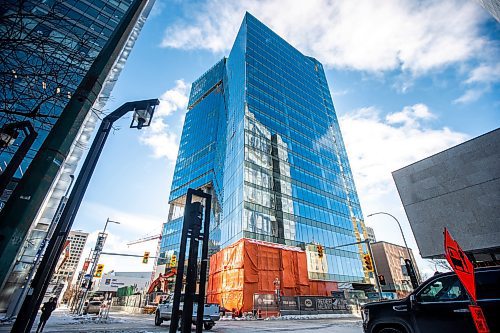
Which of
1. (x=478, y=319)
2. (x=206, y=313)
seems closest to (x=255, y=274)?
(x=206, y=313)

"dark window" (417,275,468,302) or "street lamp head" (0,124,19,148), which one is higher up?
"street lamp head" (0,124,19,148)

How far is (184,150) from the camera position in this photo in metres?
81.1

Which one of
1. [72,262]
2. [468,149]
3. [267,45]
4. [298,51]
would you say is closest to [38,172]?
[468,149]

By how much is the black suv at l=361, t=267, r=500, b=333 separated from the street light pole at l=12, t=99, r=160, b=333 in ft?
24.9

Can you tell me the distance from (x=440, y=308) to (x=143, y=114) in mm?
8194

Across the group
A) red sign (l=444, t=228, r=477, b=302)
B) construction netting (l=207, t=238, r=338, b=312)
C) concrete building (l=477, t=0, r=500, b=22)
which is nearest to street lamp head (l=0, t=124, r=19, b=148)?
red sign (l=444, t=228, r=477, b=302)

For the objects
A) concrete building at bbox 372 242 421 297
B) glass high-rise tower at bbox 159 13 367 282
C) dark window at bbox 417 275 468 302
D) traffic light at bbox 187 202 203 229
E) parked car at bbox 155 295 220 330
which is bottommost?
parked car at bbox 155 295 220 330

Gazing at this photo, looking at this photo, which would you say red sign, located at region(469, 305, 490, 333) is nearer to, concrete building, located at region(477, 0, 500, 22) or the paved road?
the paved road

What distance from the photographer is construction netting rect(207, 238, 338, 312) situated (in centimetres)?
2642

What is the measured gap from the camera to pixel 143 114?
5.15 metres

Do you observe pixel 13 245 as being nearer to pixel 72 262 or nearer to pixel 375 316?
pixel 375 316

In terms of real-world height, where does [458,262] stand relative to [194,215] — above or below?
below

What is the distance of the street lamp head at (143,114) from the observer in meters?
5.16

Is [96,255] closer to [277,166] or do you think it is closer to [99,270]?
[99,270]
